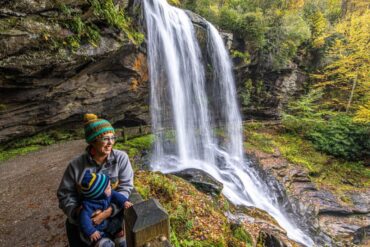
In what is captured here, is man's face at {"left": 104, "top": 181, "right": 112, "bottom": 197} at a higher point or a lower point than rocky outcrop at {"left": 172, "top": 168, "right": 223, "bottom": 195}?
higher

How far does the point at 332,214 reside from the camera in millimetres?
8906

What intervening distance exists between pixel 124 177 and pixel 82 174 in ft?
1.18

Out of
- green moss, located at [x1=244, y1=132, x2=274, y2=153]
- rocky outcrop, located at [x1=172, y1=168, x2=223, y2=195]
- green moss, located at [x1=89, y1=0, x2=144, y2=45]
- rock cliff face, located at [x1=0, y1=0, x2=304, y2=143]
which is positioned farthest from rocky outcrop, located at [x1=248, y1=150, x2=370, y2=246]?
green moss, located at [x1=89, y1=0, x2=144, y2=45]

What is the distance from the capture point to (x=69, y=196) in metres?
1.71

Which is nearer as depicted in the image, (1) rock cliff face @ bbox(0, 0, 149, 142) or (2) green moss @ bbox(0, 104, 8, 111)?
(1) rock cliff face @ bbox(0, 0, 149, 142)

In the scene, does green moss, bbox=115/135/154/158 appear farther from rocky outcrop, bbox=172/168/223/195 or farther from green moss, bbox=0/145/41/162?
green moss, bbox=0/145/41/162

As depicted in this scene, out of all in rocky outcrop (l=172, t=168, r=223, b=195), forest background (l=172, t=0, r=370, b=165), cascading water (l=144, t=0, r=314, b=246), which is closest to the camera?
rocky outcrop (l=172, t=168, r=223, b=195)

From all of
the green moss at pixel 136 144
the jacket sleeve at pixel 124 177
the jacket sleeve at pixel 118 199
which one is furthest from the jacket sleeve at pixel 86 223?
the green moss at pixel 136 144

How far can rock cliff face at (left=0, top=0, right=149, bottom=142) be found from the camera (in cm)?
570

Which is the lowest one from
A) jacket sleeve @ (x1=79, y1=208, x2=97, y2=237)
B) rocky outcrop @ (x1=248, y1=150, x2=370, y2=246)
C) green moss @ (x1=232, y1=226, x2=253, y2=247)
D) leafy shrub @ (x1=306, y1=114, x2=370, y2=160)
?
rocky outcrop @ (x1=248, y1=150, x2=370, y2=246)

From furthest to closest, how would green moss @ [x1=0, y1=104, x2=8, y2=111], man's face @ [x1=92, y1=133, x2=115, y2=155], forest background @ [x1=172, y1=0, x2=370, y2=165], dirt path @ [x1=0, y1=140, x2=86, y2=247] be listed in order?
forest background @ [x1=172, y1=0, x2=370, y2=165] < green moss @ [x1=0, y1=104, x2=8, y2=111] < dirt path @ [x1=0, y1=140, x2=86, y2=247] < man's face @ [x1=92, y1=133, x2=115, y2=155]

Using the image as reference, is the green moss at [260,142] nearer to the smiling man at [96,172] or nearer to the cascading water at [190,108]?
the cascading water at [190,108]

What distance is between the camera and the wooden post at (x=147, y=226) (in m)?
1.35

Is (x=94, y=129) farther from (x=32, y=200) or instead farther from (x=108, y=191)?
(x=32, y=200)
